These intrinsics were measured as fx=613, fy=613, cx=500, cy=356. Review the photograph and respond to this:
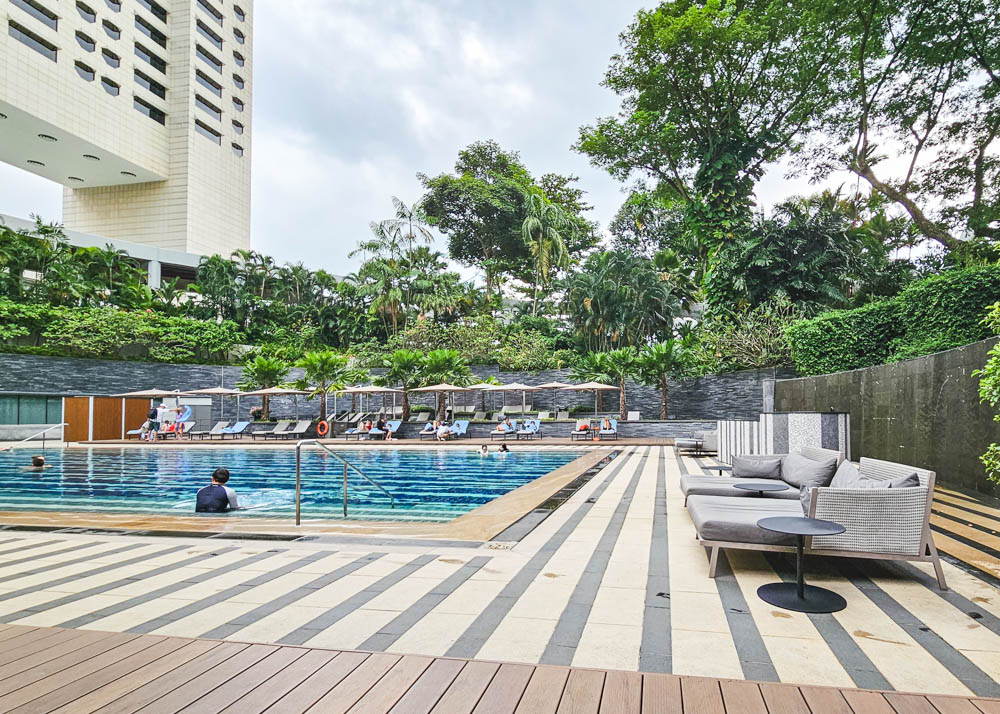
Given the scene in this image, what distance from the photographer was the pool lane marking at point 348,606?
284cm

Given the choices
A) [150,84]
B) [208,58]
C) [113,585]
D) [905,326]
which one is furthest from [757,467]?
[208,58]

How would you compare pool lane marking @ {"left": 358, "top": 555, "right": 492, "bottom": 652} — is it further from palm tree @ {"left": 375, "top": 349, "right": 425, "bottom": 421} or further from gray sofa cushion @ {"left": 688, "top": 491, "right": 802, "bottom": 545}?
palm tree @ {"left": 375, "top": 349, "right": 425, "bottom": 421}

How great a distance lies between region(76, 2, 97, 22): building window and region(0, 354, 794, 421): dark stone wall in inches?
894

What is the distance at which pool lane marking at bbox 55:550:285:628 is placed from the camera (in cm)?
313

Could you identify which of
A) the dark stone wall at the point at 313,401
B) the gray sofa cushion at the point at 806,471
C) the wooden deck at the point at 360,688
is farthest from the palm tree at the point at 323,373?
the wooden deck at the point at 360,688

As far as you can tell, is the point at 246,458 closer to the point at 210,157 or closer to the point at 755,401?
the point at 755,401

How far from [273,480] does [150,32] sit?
40.1 meters

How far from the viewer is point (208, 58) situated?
42.3 metres

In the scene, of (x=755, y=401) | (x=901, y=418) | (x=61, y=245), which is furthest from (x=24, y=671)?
(x=61, y=245)

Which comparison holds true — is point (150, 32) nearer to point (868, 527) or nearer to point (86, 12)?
point (86, 12)

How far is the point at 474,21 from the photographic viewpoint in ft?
82.8

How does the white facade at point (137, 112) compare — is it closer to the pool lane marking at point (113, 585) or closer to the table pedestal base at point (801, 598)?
the pool lane marking at point (113, 585)

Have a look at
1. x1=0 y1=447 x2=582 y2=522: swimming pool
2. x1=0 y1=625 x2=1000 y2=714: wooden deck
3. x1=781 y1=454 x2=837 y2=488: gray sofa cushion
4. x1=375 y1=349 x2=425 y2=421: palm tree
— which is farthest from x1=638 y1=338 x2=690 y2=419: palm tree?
x1=0 y1=625 x2=1000 y2=714: wooden deck

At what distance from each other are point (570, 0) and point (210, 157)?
28617 mm
